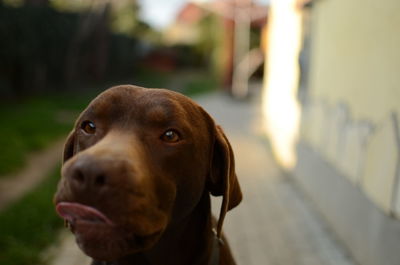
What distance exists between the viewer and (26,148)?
712 centimetres

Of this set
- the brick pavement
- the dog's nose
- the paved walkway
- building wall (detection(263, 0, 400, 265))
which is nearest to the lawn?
the paved walkway

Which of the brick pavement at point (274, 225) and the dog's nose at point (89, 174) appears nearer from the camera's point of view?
the dog's nose at point (89, 174)

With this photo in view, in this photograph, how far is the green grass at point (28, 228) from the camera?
12.0ft

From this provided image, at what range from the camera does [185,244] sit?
2.09m

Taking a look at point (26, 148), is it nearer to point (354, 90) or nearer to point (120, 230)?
point (354, 90)

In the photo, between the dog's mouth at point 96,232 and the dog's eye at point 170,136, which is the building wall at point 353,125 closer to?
the dog's eye at point 170,136

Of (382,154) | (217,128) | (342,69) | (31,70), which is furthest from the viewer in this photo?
(31,70)

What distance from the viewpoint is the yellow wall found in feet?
11.1

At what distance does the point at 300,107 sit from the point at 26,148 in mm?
4718

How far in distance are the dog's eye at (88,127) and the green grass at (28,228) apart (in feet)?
7.40

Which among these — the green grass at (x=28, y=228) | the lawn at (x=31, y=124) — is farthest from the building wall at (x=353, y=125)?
the lawn at (x=31, y=124)

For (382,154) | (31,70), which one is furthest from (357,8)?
(31,70)

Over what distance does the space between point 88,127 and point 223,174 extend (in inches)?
27.9

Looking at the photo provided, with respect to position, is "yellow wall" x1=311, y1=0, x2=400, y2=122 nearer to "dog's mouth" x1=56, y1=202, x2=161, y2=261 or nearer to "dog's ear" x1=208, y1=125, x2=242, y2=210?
"dog's ear" x1=208, y1=125, x2=242, y2=210
